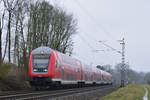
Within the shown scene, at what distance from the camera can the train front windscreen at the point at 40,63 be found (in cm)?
2586

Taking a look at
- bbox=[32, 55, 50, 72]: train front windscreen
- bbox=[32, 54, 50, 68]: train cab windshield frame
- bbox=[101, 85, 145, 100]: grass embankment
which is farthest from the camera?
bbox=[32, 54, 50, 68]: train cab windshield frame

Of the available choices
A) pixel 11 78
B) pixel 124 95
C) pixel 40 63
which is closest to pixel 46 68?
pixel 40 63

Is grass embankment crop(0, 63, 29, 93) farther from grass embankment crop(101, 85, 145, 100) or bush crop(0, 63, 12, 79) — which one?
grass embankment crop(101, 85, 145, 100)

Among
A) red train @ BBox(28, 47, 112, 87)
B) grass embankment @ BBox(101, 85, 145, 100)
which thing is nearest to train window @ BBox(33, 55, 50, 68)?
red train @ BBox(28, 47, 112, 87)

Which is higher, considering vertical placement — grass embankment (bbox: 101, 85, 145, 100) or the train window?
the train window

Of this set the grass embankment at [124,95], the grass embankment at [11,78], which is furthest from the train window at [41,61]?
the grass embankment at [124,95]

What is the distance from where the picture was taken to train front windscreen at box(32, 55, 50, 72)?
25.9m

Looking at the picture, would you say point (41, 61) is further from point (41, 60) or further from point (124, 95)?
point (124, 95)

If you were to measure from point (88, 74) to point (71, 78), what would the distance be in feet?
40.8

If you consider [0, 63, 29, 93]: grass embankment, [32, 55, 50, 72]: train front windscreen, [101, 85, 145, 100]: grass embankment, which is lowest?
[101, 85, 145, 100]: grass embankment

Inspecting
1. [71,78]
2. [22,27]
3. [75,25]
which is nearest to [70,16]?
[75,25]

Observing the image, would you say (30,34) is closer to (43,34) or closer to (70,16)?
(43,34)

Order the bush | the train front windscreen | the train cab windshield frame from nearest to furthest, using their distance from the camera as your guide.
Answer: the bush < the train front windscreen < the train cab windshield frame

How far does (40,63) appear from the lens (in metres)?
26.2
